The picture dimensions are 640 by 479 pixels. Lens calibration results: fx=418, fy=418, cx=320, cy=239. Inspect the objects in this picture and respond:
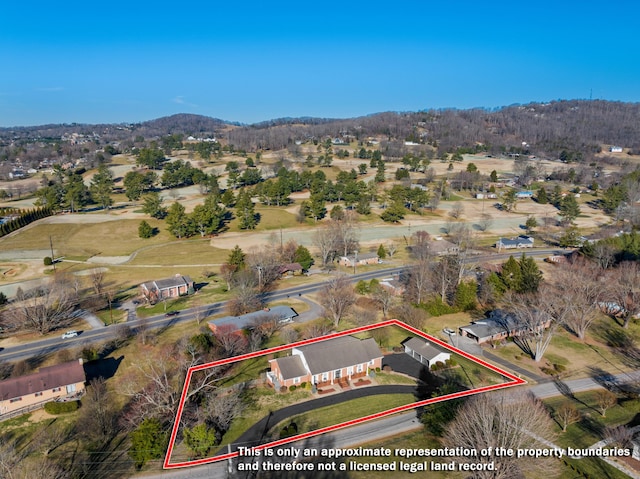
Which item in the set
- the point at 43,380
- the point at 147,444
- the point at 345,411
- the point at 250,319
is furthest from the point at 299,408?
the point at 43,380

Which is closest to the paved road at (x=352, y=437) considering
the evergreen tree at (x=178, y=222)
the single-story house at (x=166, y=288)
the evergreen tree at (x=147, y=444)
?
the evergreen tree at (x=147, y=444)

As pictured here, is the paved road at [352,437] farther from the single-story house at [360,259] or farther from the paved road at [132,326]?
the single-story house at [360,259]

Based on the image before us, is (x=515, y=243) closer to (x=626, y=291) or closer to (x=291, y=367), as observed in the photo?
(x=626, y=291)

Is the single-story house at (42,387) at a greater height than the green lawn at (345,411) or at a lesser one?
greater

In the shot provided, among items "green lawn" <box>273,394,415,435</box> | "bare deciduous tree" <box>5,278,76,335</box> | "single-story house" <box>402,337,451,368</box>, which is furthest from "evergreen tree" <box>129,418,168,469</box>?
"bare deciduous tree" <box>5,278,76,335</box>

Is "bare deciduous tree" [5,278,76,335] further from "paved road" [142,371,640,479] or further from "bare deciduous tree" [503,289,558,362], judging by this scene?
"bare deciduous tree" [503,289,558,362]

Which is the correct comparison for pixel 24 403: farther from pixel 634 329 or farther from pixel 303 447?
pixel 634 329

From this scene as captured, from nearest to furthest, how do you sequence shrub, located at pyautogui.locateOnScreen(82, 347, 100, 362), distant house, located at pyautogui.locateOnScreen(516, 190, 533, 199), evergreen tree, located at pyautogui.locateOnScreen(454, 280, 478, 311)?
shrub, located at pyautogui.locateOnScreen(82, 347, 100, 362) < evergreen tree, located at pyautogui.locateOnScreen(454, 280, 478, 311) < distant house, located at pyautogui.locateOnScreen(516, 190, 533, 199)
